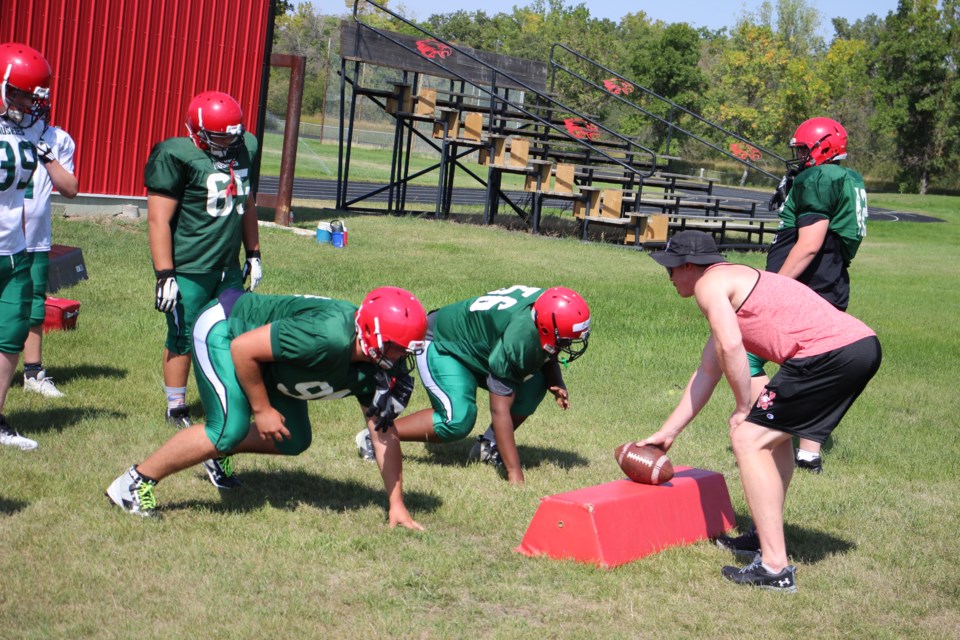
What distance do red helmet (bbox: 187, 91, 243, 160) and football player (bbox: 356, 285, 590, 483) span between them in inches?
64.8

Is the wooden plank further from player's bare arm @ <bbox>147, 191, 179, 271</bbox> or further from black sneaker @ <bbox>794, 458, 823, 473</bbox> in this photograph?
black sneaker @ <bbox>794, 458, 823, 473</bbox>

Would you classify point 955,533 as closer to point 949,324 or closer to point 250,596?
point 250,596

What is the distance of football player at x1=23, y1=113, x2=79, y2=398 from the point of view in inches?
248

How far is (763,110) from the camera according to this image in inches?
2248

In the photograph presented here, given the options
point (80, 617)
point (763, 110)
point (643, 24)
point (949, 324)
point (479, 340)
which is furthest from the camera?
point (643, 24)

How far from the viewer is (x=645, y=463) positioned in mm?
5395

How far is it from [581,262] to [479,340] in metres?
9.99

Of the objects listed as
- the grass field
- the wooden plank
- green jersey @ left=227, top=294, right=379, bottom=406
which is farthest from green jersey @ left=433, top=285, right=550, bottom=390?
the wooden plank

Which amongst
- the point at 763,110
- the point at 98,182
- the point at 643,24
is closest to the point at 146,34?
the point at 98,182

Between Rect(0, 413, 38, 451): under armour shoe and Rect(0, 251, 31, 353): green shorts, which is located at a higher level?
Rect(0, 251, 31, 353): green shorts

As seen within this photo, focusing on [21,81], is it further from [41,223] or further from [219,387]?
[219,387]

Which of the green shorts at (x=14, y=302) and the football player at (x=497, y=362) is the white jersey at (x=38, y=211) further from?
the football player at (x=497, y=362)

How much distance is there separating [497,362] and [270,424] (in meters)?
1.54

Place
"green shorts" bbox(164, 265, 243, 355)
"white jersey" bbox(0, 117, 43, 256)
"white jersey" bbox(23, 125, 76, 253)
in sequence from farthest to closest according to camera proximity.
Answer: "green shorts" bbox(164, 265, 243, 355), "white jersey" bbox(23, 125, 76, 253), "white jersey" bbox(0, 117, 43, 256)
